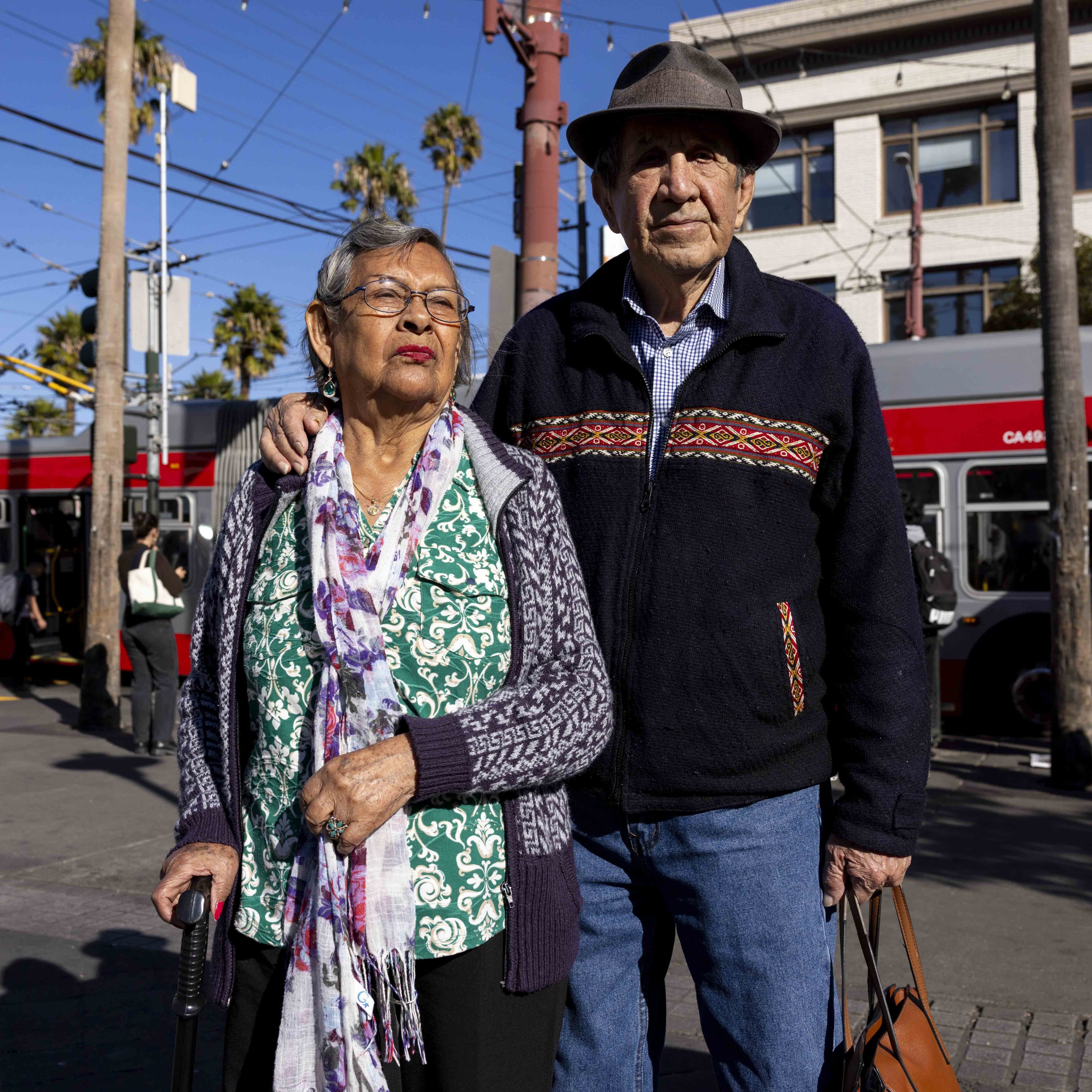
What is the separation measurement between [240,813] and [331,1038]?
15.6 inches

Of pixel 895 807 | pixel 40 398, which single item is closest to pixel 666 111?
pixel 895 807

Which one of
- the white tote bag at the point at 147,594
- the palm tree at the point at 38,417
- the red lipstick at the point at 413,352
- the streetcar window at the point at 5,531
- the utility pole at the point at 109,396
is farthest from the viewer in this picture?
A: the palm tree at the point at 38,417

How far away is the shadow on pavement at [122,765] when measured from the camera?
821 centimetres

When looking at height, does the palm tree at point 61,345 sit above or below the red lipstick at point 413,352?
above

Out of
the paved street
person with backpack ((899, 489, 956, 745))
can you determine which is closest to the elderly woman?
the paved street

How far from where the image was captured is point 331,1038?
181 cm

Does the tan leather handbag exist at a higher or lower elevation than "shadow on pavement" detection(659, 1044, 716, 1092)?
higher

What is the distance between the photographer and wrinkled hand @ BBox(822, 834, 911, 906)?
6.71 ft

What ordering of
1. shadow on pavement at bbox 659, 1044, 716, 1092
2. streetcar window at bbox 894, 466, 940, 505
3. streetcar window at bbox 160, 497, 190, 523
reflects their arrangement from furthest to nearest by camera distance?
streetcar window at bbox 160, 497, 190, 523, streetcar window at bbox 894, 466, 940, 505, shadow on pavement at bbox 659, 1044, 716, 1092

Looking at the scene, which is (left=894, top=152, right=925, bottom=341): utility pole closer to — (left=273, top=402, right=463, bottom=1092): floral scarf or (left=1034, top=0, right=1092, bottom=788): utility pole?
(left=1034, top=0, right=1092, bottom=788): utility pole

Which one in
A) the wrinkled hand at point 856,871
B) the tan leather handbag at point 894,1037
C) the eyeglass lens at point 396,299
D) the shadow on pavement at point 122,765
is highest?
the eyeglass lens at point 396,299

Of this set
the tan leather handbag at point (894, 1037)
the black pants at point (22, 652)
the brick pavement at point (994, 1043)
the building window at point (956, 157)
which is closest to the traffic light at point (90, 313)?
the black pants at point (22, 652)

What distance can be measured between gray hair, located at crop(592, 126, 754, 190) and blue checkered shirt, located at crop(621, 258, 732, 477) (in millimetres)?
169

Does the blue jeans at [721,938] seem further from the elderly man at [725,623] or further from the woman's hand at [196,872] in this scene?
the woman's hand at [196,872]
